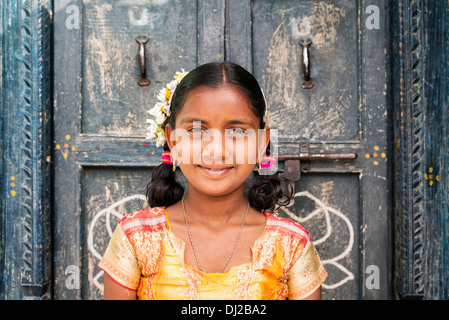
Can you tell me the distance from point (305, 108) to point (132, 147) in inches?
35.3

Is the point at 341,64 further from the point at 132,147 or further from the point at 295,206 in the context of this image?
the point at 132,147

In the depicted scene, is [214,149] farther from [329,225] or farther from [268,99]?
[329,225]

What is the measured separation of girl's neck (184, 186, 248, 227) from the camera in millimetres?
1396

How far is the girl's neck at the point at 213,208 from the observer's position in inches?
54.9

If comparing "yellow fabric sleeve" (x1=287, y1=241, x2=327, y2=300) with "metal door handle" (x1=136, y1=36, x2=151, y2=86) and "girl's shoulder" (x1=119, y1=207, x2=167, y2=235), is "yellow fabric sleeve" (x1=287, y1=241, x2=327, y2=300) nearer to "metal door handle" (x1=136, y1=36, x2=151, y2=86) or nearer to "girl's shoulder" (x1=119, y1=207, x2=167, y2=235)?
→ "girl's shoulder" (x1=119, y1=207, x2=167, y2=235)

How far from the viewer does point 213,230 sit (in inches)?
55.1

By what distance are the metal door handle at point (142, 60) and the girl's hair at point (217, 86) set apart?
0.65 meters

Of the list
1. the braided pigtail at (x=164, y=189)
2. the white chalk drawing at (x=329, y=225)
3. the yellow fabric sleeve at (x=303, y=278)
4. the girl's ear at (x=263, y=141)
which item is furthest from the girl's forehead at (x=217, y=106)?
the white chalk drawing at (x=329, y=225)

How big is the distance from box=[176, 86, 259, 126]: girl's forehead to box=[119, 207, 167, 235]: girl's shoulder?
34 centimetres

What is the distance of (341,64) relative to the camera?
2.06 metres

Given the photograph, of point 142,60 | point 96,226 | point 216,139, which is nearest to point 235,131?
point 216,139

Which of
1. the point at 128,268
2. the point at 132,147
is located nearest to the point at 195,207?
the point at 128,268

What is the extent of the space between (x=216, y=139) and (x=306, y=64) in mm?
942

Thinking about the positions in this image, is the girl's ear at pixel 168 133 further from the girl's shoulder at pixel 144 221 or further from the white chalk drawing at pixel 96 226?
the white chalk drawing at pixel 96 226
